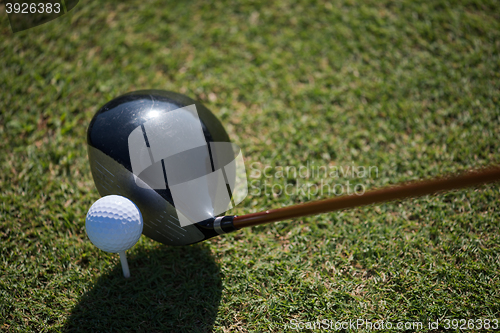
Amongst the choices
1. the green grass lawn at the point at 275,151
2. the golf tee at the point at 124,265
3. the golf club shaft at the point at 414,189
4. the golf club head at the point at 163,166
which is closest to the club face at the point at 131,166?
the golf club head at the point at 163,166

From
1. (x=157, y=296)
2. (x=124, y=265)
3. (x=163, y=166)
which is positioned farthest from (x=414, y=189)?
(x=124, y=265)

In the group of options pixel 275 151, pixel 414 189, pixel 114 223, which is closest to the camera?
pixel 414 189

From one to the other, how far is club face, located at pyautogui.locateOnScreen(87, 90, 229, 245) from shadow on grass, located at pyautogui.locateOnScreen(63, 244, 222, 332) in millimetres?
321

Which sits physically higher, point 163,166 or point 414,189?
point 163,166

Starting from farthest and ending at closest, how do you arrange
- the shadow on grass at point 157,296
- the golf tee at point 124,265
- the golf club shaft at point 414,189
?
the golf tee at point 124,265, the shadow on grass at point 157,296, the golf club shaft at point 414,189

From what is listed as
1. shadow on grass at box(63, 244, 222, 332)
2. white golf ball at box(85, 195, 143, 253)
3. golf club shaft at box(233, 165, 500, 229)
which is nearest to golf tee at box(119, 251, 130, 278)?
shadow on grass at box(63, 244, 222, 332)

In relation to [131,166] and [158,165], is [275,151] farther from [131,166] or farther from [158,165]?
[131,166]

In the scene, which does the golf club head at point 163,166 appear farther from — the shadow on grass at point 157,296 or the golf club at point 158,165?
the shadow on grass at point 157,296

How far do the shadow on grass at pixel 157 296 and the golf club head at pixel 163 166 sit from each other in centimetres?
32

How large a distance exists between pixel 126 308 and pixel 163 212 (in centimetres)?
76

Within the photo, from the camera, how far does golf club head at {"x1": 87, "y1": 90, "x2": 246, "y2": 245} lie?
2561 millimetres

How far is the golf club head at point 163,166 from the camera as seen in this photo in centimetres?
256

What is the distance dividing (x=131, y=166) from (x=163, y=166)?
215 millimetres

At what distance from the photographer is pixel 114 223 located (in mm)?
2477
